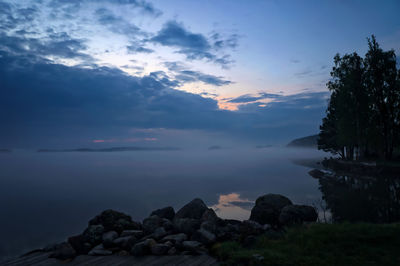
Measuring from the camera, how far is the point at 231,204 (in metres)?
23.6

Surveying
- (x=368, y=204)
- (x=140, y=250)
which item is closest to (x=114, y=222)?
(x=140, y=250)

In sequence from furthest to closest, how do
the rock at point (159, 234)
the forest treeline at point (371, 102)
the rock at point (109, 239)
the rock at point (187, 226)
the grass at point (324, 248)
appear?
the forest treeline at point (371, 102) → the rock at point (187, 226) → the rock at point (159, 234) → the rock at point (109, 239) → the grass at point (324, 248)

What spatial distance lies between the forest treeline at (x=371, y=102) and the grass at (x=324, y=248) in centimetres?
3749

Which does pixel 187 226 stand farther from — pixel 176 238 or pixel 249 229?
pixel 249 229

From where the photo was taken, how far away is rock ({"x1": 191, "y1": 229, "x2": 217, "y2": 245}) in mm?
9904

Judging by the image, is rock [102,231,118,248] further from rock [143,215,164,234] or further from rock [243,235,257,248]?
rock [243,235,257,248]

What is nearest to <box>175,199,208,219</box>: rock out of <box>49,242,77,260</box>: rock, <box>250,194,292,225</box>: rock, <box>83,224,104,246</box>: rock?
<box>250,194,292,225</box>: rock

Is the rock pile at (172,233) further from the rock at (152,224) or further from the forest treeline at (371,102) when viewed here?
the forest treeline at (371,102)

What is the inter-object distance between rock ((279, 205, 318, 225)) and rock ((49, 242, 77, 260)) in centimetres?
1038

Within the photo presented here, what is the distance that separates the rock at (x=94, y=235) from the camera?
10.7m

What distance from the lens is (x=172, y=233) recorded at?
1198 cm

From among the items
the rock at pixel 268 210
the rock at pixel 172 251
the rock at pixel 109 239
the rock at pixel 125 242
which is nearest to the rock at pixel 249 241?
the rock at pixel 172 251

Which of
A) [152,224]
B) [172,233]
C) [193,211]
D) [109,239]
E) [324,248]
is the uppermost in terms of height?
[324,248]

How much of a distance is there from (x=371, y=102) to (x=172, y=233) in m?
43.6
